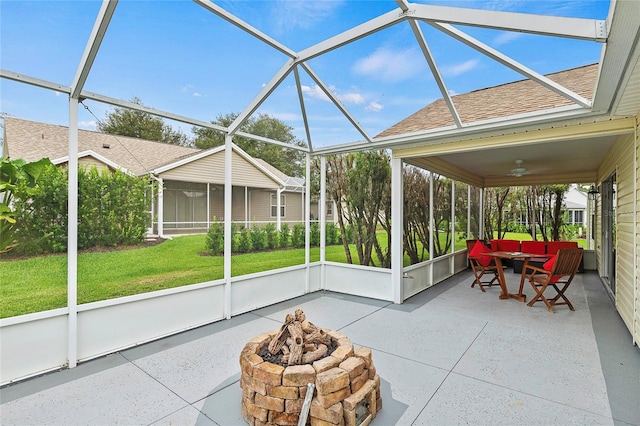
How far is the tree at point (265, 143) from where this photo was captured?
4.59 m

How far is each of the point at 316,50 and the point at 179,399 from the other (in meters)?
3.38

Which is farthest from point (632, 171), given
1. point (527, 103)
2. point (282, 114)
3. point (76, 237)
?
point (76, 237)

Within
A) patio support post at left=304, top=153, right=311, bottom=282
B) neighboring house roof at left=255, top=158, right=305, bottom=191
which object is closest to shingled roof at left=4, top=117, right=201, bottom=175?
neighboring house roof at left=255, top=158, right=305, bottom=191

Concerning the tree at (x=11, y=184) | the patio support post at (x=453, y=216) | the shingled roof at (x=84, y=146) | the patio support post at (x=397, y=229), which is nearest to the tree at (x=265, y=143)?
the shingled roof at (x=84, y=146)

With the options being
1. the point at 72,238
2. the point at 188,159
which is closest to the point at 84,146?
the point at 72,238

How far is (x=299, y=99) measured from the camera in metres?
4.39

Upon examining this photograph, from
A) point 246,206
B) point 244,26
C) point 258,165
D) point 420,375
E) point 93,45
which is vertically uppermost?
point 244,26

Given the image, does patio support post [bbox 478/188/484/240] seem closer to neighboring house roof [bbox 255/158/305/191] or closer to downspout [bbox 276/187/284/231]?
neighboring house roof [bbox 255/158/305/191]

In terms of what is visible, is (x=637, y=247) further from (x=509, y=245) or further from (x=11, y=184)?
(x=11, y=184)

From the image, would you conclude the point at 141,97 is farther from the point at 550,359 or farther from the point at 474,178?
the point at 474,178

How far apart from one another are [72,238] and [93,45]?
1.71m

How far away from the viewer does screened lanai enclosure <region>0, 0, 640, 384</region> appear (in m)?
2.53

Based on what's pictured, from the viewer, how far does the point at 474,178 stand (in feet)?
27.7

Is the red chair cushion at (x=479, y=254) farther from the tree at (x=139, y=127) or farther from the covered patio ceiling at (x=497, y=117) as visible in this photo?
the tree at (x=139, y=127)
